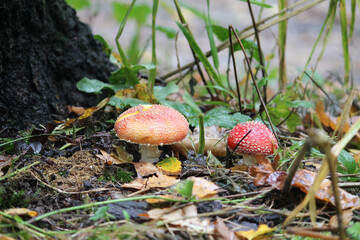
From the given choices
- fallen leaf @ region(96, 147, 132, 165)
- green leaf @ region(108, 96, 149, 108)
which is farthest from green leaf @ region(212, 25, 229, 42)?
fallen leaf @ region(96, 147, 132, 165)

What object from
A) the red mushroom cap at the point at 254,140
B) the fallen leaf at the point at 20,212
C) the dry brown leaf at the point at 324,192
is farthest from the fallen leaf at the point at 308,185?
the fallen leaf at the point at 20,212

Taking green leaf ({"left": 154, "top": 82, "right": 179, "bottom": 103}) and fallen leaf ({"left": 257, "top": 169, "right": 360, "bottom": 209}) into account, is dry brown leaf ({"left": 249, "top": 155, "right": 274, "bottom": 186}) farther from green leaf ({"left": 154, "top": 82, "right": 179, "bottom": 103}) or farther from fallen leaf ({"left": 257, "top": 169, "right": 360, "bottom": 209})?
green leaf ({"left": 154, "top": 82, "right": 179, "bottom": 103})

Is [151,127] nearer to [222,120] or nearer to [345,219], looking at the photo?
[222,120]

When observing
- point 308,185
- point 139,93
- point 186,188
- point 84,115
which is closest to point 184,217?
point 186,188

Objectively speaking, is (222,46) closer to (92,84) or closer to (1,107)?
(92,84)

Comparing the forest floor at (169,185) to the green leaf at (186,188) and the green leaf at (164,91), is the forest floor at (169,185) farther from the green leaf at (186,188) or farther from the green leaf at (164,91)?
the green leaf at (164,91)

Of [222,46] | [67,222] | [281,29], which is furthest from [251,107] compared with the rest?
[67,222]
